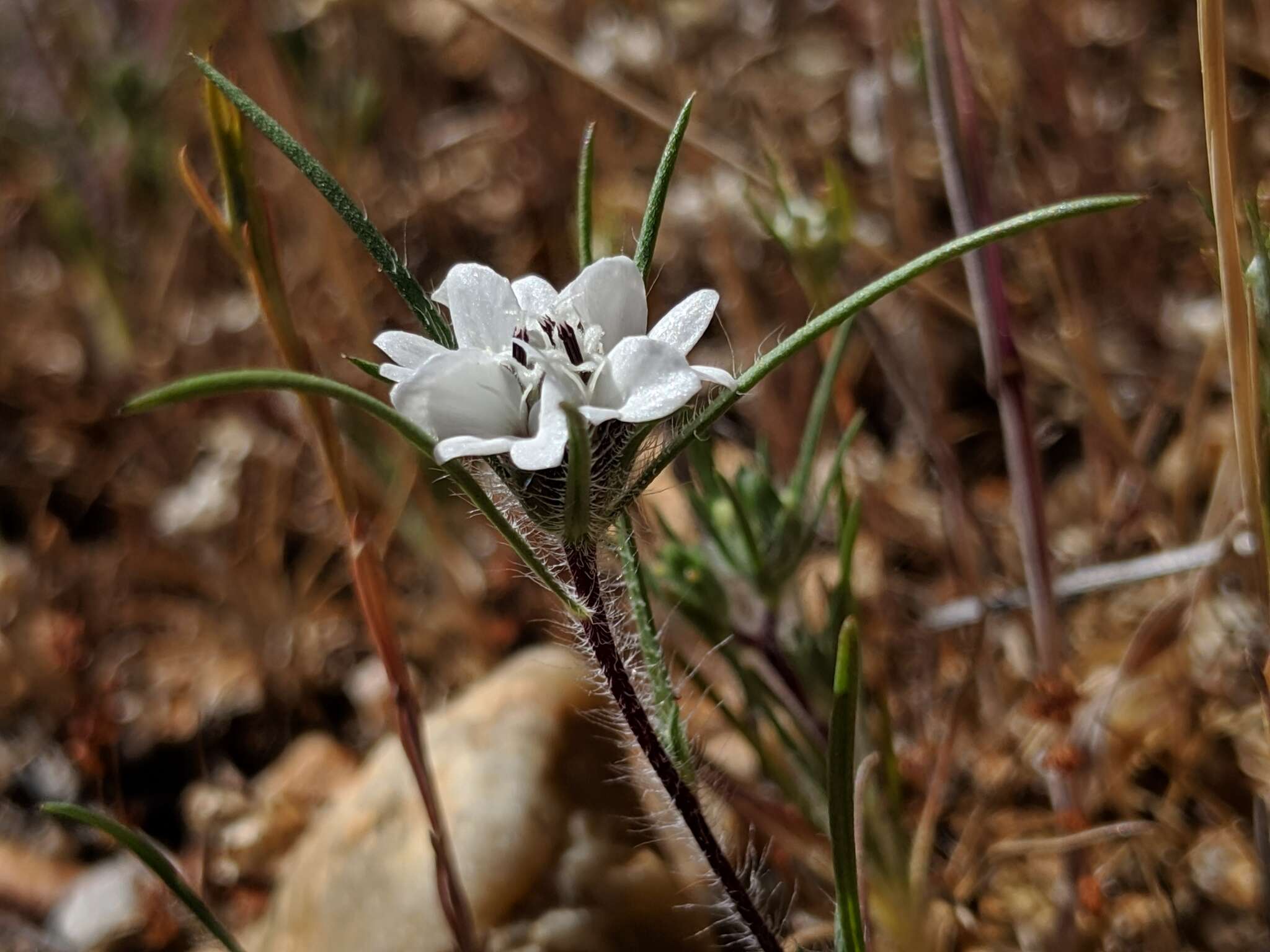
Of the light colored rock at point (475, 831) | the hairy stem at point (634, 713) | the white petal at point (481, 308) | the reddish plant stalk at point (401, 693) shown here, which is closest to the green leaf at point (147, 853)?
the reddish plant stalk at point (401, 693)

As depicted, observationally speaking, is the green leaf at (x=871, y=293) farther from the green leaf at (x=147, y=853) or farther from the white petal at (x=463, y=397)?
the green leaf at (x=147, y=853)

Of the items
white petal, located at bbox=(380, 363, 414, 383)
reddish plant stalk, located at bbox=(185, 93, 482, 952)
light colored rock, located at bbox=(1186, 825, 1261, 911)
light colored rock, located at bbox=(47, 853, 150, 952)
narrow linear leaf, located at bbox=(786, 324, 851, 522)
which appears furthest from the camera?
light colored rock, located at bbox=(47, 853, 150, 952)

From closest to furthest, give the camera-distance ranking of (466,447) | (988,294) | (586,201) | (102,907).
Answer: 1. (466,447)
2. (586,201)
3. (988,294)
4. (102,907)

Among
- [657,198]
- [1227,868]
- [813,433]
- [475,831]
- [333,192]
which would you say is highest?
[333,192]

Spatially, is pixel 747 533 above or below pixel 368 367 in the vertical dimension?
below

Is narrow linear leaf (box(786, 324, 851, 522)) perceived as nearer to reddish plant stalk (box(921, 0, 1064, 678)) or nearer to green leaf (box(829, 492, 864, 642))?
green leaf (box(829, 492, 864, 642))

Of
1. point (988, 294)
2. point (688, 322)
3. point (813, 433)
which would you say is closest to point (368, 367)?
point (688, 322)

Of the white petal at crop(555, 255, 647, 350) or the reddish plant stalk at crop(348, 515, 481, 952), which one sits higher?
A: the white petal at crop(555, 255, 647, 350)

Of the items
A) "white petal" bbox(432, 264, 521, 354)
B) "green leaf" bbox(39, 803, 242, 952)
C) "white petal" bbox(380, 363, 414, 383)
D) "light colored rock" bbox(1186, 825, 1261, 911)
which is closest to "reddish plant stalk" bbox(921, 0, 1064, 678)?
"light colored rock" bbox(1186, 825, 1261, 911)

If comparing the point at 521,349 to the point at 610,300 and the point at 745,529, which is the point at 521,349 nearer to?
the point at 610,300
